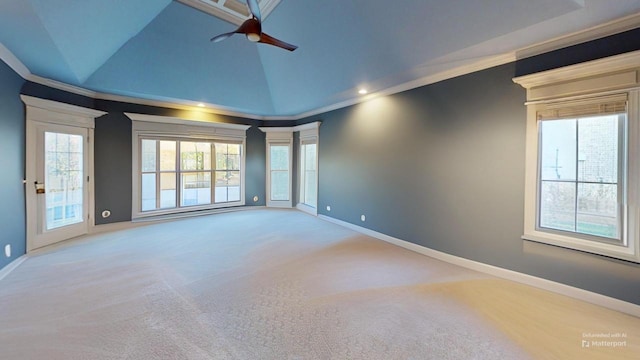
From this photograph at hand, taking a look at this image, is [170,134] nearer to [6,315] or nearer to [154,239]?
[154,239]

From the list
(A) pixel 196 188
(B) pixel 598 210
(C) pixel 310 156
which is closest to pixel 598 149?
(B) pixel 598 210

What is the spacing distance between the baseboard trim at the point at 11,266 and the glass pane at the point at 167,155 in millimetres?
2669

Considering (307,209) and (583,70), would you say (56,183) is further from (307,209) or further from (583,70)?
(583,70)

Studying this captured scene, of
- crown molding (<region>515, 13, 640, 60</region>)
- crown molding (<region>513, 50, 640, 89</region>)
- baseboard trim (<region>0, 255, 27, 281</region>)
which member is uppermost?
crown molding (<region>515, 13, 640, 60</region>)


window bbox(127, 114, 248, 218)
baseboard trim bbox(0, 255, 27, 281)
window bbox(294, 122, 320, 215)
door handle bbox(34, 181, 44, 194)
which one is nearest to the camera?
baseboard trim bbox(0, 255, 27, 281)

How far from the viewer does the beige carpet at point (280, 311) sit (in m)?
1.87

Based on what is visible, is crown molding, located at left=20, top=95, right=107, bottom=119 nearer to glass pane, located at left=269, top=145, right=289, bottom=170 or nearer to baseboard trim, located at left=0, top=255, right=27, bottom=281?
baseboard trim, located at left=0, top=255, right=27, bottom=281

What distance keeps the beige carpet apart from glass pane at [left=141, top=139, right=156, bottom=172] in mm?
2131

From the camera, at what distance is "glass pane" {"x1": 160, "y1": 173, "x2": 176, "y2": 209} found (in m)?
5.76

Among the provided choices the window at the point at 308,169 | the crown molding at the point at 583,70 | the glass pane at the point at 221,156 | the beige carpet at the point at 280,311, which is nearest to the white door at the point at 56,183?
the beige carpet at the point at 280,311

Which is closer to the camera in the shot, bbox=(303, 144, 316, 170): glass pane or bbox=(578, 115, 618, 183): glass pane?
bbox=(578, 115, 618, 183): glass pane

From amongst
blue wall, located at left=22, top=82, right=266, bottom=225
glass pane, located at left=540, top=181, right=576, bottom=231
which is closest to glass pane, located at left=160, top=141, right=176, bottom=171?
blue wall, located at left=22, top=82, right=266, bottom=225

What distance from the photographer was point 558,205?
2.78m

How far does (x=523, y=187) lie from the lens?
293cm
